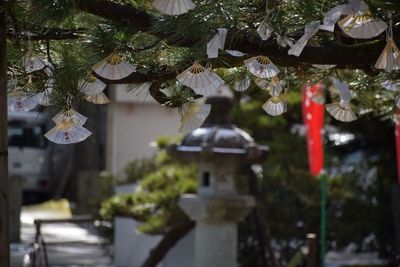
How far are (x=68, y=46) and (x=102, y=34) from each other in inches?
26.5

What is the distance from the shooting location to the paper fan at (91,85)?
4637 millimetres

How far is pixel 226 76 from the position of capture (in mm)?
5344

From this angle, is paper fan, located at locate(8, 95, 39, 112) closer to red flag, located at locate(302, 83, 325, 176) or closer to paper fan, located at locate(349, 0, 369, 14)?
paper fan, located at locate(349, 0, 369, 14)

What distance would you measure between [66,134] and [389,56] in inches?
A: 70.2

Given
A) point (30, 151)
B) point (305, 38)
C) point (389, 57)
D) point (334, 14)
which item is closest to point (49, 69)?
point (305, 38)

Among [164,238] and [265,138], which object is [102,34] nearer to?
[164,238]

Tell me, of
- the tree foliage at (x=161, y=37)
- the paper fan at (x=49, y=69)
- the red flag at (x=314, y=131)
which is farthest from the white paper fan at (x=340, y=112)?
the red flag at (x=314, y=131)

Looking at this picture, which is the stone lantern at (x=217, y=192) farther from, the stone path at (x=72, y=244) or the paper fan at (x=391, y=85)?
the paper fan at (x=391, y=85)

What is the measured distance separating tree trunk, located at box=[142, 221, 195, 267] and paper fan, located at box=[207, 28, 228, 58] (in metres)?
6.46

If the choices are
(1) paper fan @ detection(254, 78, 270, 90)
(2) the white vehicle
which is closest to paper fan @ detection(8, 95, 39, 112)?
(1) paper fan @ detection(254, 78, 270, 90)

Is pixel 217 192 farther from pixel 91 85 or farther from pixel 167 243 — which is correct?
pixel 91 85

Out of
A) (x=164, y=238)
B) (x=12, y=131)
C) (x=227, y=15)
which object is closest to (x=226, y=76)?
(x=227, y=15)

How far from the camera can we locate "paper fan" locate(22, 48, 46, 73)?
15.6 feet

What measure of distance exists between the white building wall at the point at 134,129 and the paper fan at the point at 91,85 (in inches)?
669
